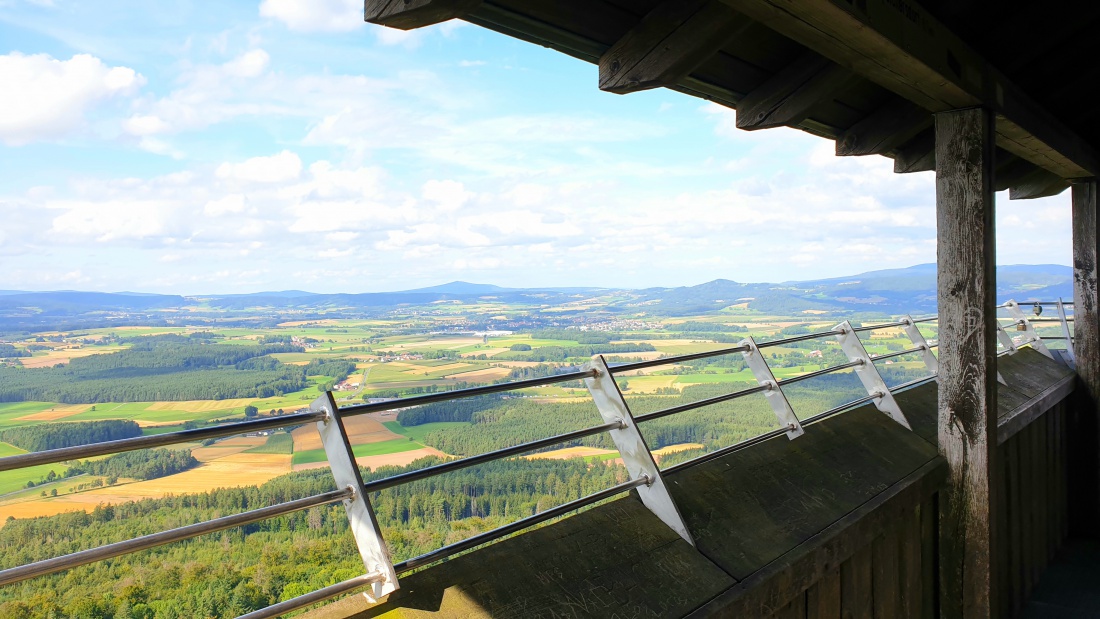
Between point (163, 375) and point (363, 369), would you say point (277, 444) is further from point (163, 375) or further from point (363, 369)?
point (363, 369)

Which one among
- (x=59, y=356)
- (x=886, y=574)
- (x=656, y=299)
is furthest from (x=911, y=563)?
(x=656, y=299)

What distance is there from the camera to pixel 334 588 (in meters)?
1.58

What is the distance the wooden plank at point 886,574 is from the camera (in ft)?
10.7

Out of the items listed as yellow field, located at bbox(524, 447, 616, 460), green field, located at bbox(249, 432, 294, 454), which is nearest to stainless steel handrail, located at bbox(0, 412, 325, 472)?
green field, located at bbox(249, 432, 294, 454)

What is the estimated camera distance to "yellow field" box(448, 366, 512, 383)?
24.9 meters

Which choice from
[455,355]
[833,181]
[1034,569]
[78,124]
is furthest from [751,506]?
[833,181]

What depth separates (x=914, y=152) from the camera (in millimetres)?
4832

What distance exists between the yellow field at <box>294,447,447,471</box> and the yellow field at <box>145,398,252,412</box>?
824cm

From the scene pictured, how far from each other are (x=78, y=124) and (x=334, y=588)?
79.0 m

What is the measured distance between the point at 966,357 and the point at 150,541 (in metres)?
3.94

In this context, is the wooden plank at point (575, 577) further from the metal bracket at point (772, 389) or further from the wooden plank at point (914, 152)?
the wooden plank at point (914, 152)

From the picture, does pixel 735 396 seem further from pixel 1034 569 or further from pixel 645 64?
pixel 1034 569

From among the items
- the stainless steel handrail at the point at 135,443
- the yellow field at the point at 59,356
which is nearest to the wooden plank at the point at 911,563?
the stainless steel handrail at the point at 135,443

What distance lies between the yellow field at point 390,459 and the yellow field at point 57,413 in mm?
7081
